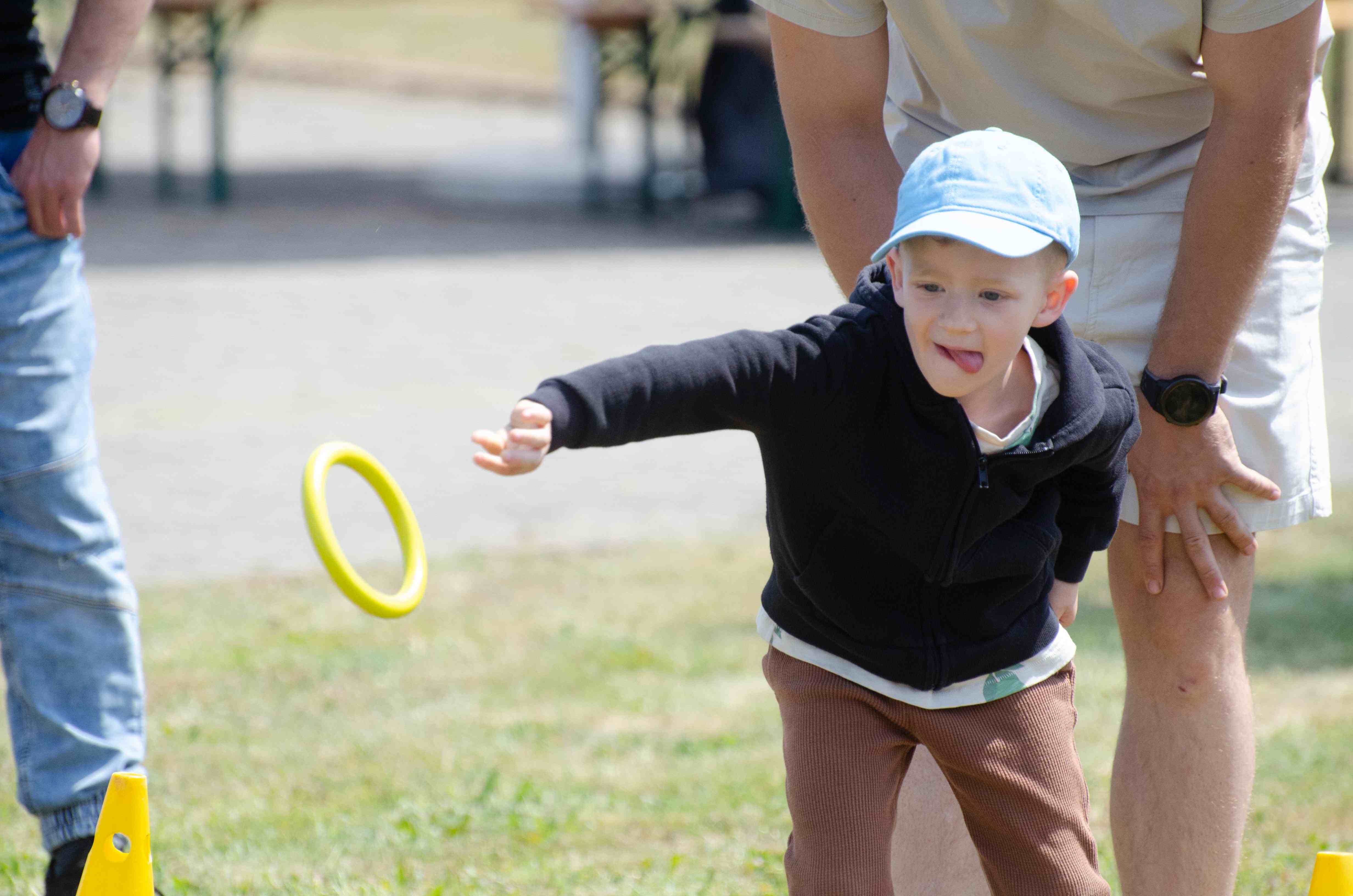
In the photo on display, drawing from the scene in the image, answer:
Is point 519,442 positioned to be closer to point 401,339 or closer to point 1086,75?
point 1086,75

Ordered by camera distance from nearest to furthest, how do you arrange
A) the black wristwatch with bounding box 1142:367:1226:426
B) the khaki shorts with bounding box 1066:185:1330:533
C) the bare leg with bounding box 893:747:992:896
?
the black wristwatch with bounding box 1142:367:1226:426, the khaki shorts with bounding box 1066:185:1330:533, the bare leg with bounding box 893:747:992:896

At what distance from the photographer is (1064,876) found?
7.11 ft

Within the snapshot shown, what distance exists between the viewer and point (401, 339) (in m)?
9.02

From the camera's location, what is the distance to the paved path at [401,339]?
20.3 ft

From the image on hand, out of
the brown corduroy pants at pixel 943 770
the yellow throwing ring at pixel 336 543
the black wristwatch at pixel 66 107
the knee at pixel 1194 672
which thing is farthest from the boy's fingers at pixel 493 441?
the black wristwatch at pixel 66 107

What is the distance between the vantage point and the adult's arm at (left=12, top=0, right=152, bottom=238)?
8.93 ft

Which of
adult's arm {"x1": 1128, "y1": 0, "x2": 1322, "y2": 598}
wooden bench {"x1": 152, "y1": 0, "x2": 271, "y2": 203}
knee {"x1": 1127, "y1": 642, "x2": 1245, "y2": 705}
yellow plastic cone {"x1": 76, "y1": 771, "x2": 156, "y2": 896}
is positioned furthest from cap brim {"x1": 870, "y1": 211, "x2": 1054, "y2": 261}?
wooden bench {"x1": 152, "y1": 0, "x2": 271, "y2": 203}

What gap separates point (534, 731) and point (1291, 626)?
2.36m

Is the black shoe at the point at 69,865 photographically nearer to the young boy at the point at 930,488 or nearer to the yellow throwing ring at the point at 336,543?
the yellow throwing ring at the point at 336,543

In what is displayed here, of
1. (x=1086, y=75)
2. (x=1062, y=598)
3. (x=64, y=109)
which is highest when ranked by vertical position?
(x=1086, y=75)

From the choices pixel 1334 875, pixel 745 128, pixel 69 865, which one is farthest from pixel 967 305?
pixel 745 128

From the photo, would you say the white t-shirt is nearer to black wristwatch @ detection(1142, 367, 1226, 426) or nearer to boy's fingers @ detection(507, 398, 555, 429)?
black wristwatch @ detection(1142, 367, 1226, 426)

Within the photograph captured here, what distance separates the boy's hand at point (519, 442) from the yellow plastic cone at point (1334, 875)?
987 mm

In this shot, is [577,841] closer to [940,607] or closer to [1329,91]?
[940,607]
